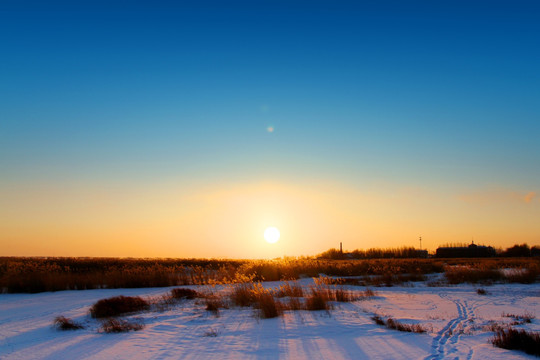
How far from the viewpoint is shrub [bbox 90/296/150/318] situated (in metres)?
11.7

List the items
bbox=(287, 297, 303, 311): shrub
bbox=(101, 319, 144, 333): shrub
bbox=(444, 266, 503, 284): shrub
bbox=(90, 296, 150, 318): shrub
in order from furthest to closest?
bbox=(444, 266, 503, 284): shrub
bbox=(287, 297, 303, 311): shrub
bbox=(90, 296, 150, 318): shrub
bbox=(101, 319, 144, 333): shrub

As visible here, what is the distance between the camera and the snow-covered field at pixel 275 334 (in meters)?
7.52

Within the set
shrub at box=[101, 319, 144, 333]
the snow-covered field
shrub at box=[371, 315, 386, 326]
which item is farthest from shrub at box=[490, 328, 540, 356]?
shrub at box=[101, 319, 144, 333]

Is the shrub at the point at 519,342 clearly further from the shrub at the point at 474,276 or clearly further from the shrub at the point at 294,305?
the shrub at the point at 474,276

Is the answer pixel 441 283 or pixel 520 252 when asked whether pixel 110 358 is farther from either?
pixel 520 252

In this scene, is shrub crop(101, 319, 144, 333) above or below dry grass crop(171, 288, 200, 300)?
below

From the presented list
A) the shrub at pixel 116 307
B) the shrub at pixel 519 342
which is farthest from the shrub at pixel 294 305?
the shrub at pixel 519 342

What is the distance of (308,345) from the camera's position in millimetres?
8062

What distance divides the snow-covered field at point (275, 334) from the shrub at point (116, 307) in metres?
0.49

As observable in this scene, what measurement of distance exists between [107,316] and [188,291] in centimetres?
458

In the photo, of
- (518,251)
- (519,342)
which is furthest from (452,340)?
(518,251)

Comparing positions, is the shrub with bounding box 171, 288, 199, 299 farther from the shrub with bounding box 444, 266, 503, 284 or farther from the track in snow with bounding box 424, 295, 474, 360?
the shrub with bounding box 444, 266, 503, 284

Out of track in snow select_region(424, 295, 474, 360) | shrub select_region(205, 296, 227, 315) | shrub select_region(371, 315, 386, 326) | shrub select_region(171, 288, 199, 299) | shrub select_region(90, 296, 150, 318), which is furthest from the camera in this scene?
shrub select_region(171, 288, 199, 299)

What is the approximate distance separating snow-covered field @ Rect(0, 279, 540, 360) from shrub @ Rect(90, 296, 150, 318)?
0.49 m
